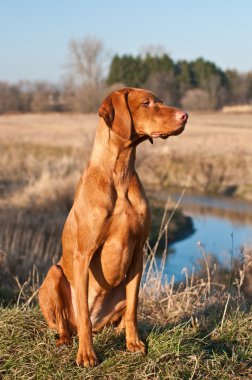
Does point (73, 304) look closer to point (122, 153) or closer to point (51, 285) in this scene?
point (51, 285)

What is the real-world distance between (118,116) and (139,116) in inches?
5.5

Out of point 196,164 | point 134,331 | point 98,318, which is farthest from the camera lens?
point 196,164

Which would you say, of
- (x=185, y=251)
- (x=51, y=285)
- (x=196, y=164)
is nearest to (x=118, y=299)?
(x=51, y=285)

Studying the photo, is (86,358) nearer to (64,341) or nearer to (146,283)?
(64,341)

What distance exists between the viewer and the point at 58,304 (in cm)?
405

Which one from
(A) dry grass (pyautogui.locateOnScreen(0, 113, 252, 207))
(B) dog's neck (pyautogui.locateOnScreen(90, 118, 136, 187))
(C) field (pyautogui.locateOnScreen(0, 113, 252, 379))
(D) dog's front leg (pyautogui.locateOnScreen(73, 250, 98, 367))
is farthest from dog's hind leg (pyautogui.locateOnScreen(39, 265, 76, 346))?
(A) dry grass (pyautogui.locateOnScreen(0, 113, 252, 207))

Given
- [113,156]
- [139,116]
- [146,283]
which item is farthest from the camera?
[146,283]

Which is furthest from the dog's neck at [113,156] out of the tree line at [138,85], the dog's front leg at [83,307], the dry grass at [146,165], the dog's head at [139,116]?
the tree line at [138,85]

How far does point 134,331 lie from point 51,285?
672 mm

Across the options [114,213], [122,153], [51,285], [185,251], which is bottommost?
[185,251]

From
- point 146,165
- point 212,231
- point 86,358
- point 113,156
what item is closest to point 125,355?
point 86,358

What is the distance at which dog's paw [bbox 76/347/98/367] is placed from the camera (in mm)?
3611

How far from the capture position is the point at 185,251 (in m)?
14.1

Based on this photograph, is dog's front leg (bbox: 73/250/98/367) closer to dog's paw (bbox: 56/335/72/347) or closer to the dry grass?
dog's paw (bbox: 56/335/72/347)
